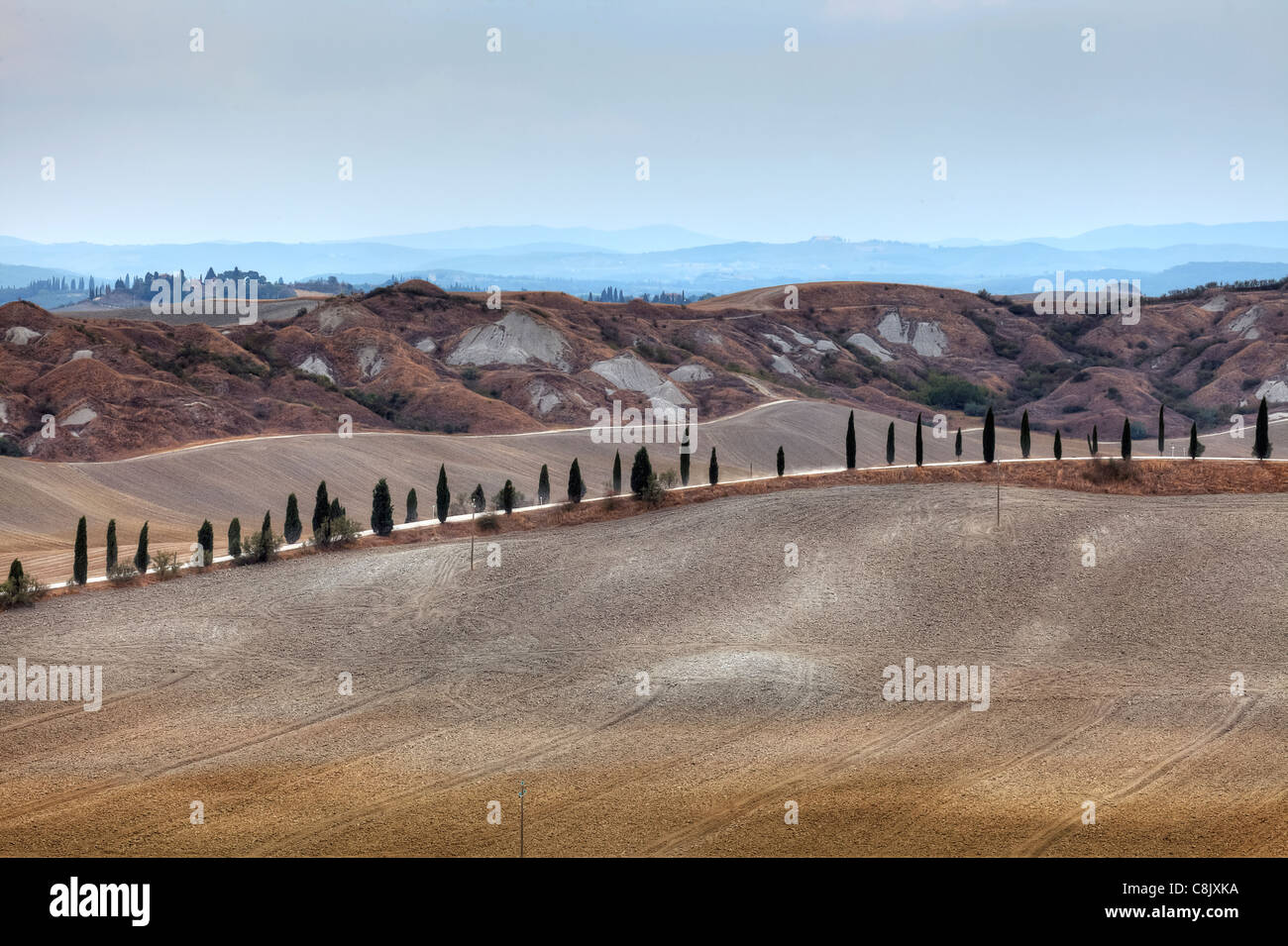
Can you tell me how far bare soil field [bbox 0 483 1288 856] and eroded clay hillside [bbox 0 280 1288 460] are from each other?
51010 mm

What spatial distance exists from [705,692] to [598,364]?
3430 inches

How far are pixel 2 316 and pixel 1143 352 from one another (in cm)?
11591

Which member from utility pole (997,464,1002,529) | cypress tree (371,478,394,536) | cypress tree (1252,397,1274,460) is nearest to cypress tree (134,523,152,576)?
cypress tree (371,478,394,536)

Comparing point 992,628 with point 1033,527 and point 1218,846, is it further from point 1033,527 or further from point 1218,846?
point 1218,846

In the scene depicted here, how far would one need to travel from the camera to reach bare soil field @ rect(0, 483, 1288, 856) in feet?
78.9

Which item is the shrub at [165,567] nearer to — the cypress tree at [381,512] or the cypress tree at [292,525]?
the cypress tree at [292,525]

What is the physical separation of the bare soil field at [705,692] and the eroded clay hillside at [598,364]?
51010mm

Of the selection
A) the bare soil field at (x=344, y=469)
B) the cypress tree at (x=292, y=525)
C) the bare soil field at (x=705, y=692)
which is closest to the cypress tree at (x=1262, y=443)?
the bare soil field at (x=705, y=692)

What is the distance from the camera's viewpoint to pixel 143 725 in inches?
1172

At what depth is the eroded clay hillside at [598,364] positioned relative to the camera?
9156 cm

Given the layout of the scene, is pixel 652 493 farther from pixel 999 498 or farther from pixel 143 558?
pixel 143 558

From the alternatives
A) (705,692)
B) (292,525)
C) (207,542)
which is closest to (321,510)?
(292,525)

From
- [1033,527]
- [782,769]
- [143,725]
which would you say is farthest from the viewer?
[1033,527]
